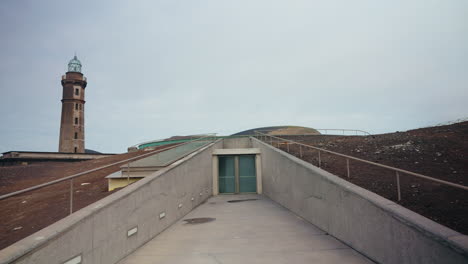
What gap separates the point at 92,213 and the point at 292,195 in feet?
24.9

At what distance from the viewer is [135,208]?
6.49 meters

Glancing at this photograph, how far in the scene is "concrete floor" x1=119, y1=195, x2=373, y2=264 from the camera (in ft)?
17.9

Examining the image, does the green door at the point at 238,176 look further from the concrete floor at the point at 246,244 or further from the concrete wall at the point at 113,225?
the concrete floor at the point at 246,244

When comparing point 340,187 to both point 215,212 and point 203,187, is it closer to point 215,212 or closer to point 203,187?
point 215,212

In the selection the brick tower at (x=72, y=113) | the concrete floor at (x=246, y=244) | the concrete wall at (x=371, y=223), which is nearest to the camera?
the concrete wall at (x=371, y=223)

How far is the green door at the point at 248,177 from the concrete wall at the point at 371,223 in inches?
340

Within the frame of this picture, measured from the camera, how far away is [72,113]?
1822 inches

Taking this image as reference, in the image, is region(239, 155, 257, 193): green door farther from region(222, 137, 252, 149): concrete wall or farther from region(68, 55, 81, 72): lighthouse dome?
region(68, 55, 81, 72): lighthouse dome

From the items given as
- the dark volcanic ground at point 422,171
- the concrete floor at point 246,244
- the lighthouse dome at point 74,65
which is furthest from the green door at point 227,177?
the lighthouse dome at point 74,65

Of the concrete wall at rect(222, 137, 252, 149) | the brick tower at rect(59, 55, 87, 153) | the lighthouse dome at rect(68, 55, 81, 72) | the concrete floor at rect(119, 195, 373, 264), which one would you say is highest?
the lighthouse dome at rect(68, 55, 81, 72)

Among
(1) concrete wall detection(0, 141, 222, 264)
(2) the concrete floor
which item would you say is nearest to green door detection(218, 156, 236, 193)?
(1) concrete wall detection(0, 141, 222, 264)

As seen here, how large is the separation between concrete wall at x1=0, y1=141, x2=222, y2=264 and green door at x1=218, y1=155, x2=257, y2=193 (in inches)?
322

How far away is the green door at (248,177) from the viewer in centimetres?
1884

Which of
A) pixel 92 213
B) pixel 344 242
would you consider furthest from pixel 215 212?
pixel 92 213
